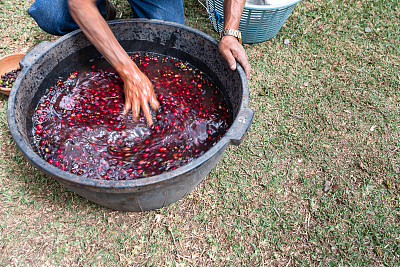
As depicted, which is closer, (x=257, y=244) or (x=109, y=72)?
(x=257, y=244)

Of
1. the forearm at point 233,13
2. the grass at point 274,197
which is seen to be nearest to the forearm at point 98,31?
the forearm at point 233,13

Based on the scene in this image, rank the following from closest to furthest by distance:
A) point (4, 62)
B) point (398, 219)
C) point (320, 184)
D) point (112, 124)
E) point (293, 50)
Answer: point (112, 124), point (398, 219), point (320, 184), point (4, 62), point (293, 50)

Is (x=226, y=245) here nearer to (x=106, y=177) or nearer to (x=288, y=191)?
(x=288, y=191)

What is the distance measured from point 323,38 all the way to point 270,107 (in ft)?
4.83

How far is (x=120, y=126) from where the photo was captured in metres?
2.31

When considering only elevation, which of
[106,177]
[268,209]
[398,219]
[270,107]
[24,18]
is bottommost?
[398,219]

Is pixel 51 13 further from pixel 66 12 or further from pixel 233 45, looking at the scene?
pixel 233 45

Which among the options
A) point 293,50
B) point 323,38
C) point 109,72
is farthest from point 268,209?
point 323,38

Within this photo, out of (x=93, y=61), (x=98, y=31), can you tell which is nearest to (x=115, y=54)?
(x=98, y=31)

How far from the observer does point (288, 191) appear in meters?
2.63

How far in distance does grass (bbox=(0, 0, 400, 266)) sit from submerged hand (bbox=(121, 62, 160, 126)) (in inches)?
32.8

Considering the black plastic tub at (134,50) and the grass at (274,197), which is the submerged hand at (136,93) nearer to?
the black plastic tub at (134,50)

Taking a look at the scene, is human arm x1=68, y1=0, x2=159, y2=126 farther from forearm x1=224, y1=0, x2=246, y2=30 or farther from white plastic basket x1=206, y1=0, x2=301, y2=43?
white plastic basket x1=206, y1=0, x2=301, y2=43

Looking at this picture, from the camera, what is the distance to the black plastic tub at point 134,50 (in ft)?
5.49
